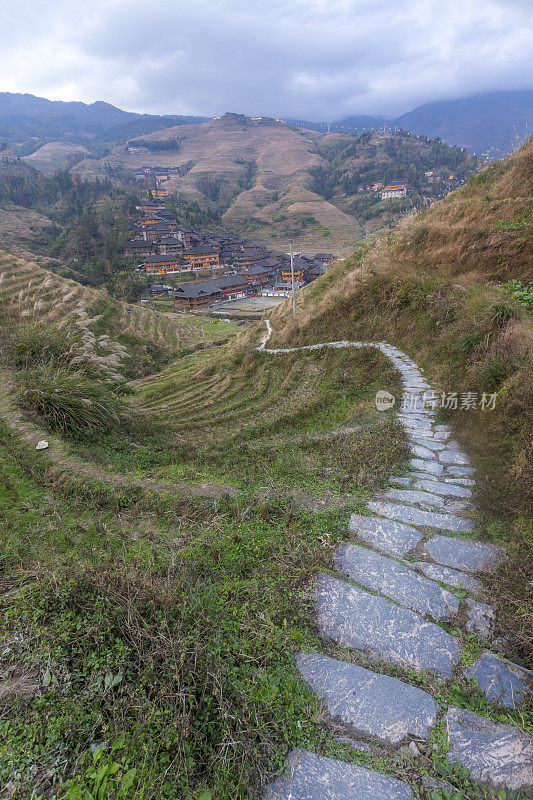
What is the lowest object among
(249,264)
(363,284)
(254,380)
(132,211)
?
(254,380)

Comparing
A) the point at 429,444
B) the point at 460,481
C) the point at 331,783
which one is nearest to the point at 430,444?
the point at 429,444

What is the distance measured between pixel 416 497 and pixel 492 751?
9.57ft

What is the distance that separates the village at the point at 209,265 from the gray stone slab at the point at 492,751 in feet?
206

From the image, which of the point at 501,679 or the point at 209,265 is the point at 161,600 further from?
the point at 209,265

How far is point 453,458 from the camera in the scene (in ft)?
19.2

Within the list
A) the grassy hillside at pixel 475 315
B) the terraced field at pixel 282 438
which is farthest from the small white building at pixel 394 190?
the terraced field at pixel 282 438

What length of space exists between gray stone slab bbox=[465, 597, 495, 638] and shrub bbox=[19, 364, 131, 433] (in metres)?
7.23

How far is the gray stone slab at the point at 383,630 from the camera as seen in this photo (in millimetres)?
2938

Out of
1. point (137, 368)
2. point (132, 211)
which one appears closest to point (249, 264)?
point (132, 211)

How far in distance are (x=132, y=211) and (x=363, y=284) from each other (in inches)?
4241

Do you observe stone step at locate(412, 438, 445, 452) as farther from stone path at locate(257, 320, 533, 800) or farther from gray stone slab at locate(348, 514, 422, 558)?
gray stone slab at locate(348, 514, 422, 558)

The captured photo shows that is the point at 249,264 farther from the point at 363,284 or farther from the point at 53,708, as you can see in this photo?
the point at 53,708

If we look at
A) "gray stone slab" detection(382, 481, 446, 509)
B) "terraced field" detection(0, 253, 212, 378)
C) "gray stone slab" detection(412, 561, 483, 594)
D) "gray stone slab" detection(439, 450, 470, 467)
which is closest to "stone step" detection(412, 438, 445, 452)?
"gray stone slab" detection(439, 450, 470, 467)

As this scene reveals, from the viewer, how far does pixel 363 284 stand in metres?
12.9
